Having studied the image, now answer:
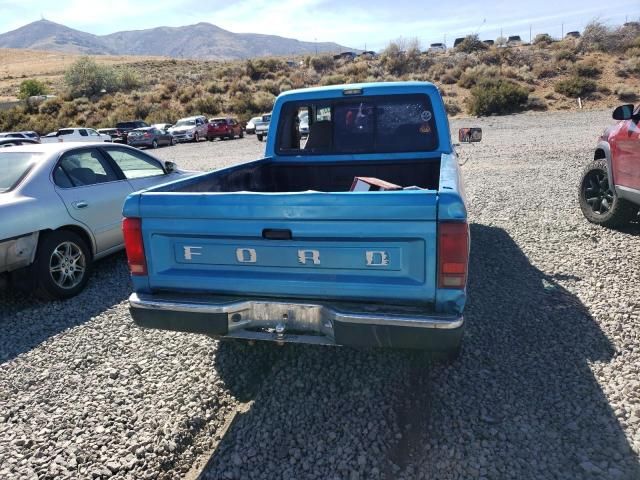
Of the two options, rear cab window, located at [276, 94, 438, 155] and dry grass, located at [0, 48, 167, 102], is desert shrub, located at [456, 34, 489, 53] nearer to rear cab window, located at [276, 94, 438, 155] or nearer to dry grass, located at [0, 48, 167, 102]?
dry grass, located at [0, 48, 167, 102]

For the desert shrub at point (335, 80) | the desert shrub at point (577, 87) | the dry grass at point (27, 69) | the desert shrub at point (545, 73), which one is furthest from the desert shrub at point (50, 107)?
the desert shrub at point (577, 87)

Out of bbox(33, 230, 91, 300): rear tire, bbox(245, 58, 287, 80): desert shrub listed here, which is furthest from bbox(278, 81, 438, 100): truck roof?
bbox(245, 58, 287, 80): desert shrub

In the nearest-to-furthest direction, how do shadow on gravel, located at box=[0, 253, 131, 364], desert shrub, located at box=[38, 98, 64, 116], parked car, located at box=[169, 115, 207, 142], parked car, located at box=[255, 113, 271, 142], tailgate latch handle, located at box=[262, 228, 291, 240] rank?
tailgate latch handle, located at box=[262, 228, 291, 240], shadow on gravel, located at box=[0, 253, 131, 364], parked car, located at box=[255, 113, 271, 142], parked car, located at box=[169, 115, 207, 142], desert shrub, located at box=[38, 98, 64, 116]

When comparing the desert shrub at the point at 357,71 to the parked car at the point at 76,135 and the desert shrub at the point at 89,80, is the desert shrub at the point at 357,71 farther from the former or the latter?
the parked car at the point at 76,135

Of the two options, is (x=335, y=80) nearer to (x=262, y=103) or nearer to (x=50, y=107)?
(x=262, y=103)

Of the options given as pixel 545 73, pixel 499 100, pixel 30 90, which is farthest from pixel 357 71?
pixel 30 90

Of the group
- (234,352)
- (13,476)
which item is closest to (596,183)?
(234,352)

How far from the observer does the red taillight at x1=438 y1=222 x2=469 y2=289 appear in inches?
101

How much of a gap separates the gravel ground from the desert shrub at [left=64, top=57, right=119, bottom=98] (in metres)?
51.3

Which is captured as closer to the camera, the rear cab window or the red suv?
the rear cab window

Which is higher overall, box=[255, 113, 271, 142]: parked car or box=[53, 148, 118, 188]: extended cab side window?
box=[53, 148, 118, 188]: extended cab side window

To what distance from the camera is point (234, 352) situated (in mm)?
3918

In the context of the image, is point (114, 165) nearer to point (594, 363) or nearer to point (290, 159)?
point (290, 159)

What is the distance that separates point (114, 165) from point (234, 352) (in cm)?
336
